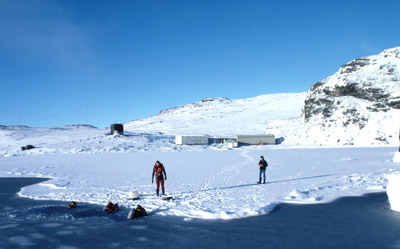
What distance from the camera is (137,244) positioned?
7965 mm

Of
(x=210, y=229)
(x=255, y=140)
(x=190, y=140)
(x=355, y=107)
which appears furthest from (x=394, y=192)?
(x=355, y=107)

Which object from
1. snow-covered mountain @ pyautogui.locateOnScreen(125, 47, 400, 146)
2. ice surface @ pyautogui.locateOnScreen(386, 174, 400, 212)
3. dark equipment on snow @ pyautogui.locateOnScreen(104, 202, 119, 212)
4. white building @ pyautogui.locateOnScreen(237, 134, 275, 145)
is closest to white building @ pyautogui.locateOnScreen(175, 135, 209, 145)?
white building @ pyautogui.locateOnScreen(237, 134, 275, 145)

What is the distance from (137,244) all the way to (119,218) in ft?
10.0

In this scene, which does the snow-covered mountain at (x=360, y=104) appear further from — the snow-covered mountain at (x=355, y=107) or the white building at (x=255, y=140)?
the white building at (x=255, y=140)

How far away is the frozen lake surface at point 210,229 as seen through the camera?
313 inches

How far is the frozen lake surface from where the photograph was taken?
7949 millimetres

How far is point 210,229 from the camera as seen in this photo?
9.17 metres

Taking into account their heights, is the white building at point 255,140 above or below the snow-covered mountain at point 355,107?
below

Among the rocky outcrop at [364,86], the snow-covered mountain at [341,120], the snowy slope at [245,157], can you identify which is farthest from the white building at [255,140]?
the rocky outcrop at [364,86]

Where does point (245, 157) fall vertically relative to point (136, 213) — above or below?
above

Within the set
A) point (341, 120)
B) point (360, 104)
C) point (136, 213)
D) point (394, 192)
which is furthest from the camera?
point (360, 104)

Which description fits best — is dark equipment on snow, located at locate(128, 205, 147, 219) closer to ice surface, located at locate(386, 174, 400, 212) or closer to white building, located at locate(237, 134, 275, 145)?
ice surface, located at locate(386, 174, 400, 212)

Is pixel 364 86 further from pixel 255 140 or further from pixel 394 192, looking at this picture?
pixel 394 192

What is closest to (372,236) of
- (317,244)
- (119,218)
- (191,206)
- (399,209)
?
(317,244)
